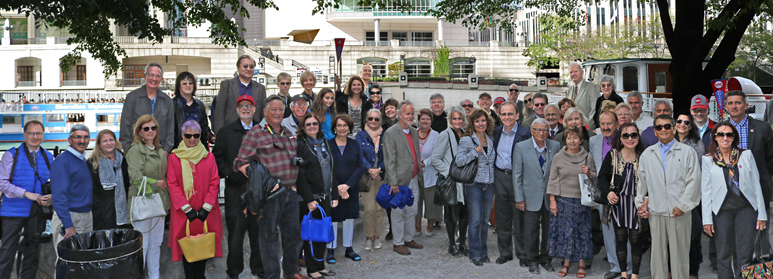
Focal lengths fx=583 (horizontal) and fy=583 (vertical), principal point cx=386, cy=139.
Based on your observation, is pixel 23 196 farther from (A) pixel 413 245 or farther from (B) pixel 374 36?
(B) pixel 374 36

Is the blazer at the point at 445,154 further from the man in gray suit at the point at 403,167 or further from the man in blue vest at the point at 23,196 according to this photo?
the man in blue vest at the point at 23,196

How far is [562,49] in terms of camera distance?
5050 cm

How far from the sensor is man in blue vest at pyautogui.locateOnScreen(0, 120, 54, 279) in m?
6.04

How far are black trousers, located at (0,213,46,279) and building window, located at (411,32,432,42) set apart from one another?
202 ft

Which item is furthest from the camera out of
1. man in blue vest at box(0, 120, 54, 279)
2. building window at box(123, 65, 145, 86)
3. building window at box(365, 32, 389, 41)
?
building window at box(365, 32, 389, 41)

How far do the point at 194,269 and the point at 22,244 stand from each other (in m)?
1.80

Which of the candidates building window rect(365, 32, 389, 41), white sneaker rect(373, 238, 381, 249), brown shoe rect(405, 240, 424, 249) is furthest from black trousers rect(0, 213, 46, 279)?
building window rect(365, 32, 389, 41)

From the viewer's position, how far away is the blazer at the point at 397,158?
7.80 metres

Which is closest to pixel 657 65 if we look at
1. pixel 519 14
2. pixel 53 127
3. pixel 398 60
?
pixel 53 127

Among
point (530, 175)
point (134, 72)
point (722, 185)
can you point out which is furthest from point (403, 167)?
point (134, 72)

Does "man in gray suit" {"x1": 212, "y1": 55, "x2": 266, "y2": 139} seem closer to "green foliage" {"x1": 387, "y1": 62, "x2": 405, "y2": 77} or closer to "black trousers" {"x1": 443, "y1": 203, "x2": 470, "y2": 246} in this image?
"black trousers" {"x1": 443, "y1": 203, "x2": 470, "y2": 246}

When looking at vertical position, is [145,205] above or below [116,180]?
below

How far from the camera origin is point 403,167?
782 centimetres

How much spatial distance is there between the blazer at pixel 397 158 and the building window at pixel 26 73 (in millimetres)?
57159
